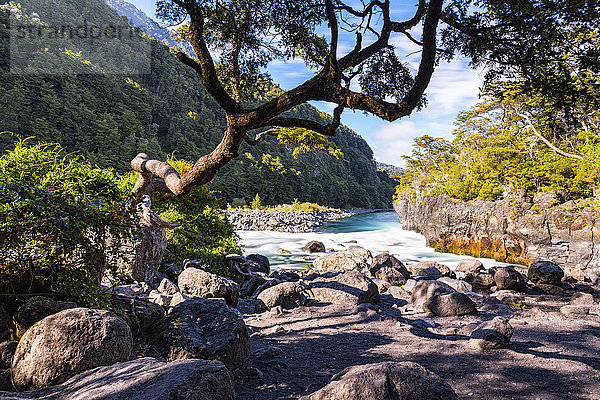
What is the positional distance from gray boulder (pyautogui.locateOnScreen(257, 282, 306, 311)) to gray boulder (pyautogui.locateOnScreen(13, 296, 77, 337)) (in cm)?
465

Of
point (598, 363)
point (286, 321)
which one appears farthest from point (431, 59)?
point (286, 321)

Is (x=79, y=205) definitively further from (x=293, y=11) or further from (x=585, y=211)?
(x=585, y=211)

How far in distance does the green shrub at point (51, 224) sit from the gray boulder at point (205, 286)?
3.11 meters

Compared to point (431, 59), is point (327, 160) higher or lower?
higher

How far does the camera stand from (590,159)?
12.5 metres

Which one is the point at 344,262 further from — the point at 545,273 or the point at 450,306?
the point at 545,273

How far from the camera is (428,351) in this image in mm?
4434

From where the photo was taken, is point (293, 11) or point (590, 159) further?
point (590, 159)

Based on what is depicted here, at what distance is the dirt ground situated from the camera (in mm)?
3252

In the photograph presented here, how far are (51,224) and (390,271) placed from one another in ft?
34.9

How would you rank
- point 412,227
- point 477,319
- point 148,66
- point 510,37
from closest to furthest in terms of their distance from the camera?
point 510,37, point 477,319, point 412,227, point 148,66

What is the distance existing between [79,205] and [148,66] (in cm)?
7481

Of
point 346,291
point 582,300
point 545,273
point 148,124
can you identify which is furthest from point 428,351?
point 148,124

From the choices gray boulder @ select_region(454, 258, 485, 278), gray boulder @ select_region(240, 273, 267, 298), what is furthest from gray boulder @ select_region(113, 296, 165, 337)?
gray boulder @ select_region(454, 258, 485, 278)
